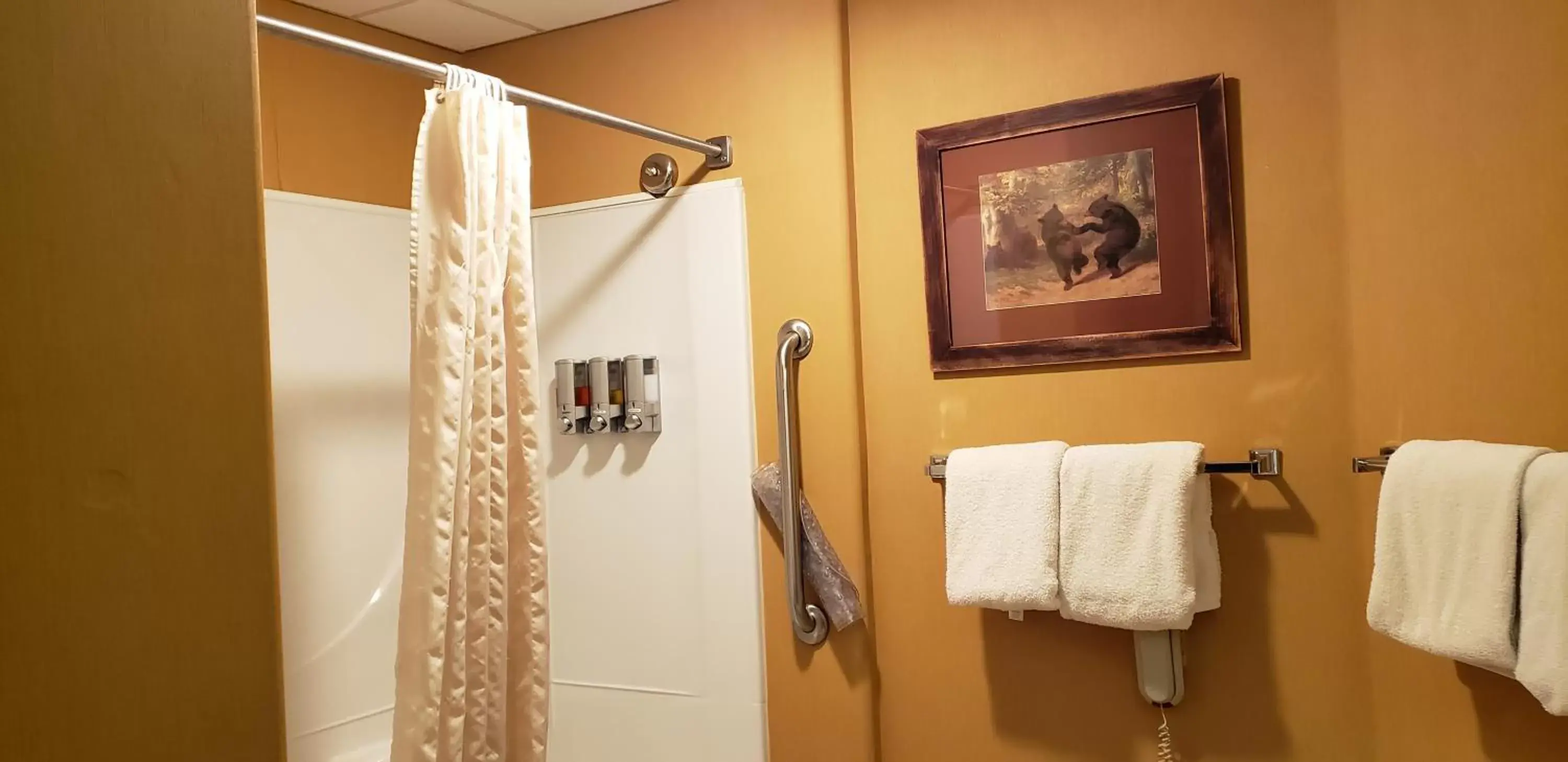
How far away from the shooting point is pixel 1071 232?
1855 millimetres

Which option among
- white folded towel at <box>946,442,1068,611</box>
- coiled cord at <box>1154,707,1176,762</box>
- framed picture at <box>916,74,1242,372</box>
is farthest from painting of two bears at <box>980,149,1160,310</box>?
coiled cord at <box>1154,707,1176,762</box>

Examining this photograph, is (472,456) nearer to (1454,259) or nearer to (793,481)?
(793,481)

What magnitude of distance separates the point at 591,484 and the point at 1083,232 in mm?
1206

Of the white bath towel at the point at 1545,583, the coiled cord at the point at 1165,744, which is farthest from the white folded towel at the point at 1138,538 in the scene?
the white bath towel at the point at 1545,583

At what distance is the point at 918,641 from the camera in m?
2.02

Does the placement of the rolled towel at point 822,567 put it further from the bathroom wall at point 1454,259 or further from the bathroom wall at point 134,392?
the bathroom wall at point 134,392

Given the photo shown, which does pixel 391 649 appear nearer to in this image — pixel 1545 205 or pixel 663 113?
pixel 663 113

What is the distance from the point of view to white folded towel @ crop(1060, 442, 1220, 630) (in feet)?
5.37

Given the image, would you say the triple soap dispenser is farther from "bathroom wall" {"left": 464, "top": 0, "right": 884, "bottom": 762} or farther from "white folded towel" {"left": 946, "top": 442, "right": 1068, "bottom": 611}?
"white folded towel" {"left": 946, "top": 442, "right": 1068, "bottom": 611}

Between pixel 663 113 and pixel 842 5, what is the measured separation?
1.50ft

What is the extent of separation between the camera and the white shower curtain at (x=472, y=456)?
1488 millimetres

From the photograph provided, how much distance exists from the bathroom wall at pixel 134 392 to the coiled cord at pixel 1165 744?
155cm

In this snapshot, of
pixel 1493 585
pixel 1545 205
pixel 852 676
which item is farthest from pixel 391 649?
pixel 1545 205

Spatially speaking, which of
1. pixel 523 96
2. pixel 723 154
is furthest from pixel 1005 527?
pixel 523 96
